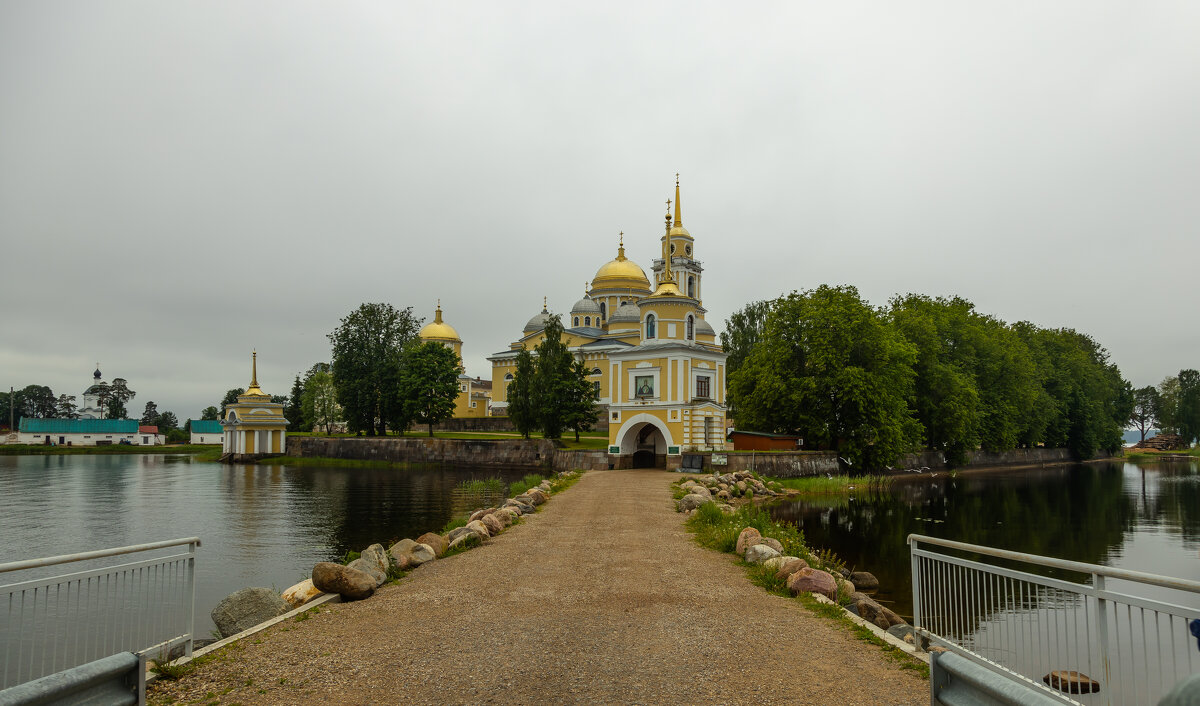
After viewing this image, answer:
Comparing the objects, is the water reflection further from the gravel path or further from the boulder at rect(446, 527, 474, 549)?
the boulder at rect(446, 527, 474, 549)

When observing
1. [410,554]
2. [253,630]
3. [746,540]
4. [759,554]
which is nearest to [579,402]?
[746,540]

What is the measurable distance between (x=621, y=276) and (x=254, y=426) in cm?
3691

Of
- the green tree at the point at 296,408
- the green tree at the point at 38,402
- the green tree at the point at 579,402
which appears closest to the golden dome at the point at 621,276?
the green tree at the point at 579,402

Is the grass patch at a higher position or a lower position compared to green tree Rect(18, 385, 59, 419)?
lower

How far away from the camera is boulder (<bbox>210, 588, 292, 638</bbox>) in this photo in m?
9.98

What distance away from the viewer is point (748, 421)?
4703 centimetres

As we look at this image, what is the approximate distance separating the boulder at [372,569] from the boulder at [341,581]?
63 centimetres

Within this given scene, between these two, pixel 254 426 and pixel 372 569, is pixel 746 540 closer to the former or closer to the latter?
pixel 372 569

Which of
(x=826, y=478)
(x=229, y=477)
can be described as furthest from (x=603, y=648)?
(x=229, y=477)

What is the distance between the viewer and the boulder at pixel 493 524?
16.6 m

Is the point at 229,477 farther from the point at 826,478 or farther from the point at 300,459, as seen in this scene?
the point at 826,478

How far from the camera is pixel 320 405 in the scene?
8062cm

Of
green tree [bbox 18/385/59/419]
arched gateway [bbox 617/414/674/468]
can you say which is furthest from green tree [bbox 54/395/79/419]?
arched gateway [bbox 617/414/674/468]

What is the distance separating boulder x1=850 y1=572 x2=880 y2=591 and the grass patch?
20.6 metres
